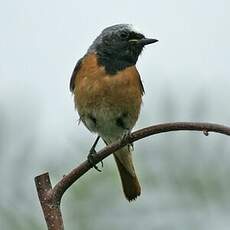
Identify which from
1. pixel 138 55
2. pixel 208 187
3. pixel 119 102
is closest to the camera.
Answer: pixel 208 187

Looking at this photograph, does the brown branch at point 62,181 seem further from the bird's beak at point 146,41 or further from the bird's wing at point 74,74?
the bird's wing at point 74,74

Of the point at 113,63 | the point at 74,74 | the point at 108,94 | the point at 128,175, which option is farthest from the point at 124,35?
the point at 128,175

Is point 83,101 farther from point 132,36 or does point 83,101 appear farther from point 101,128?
point 132,36

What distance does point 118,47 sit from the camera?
341cm

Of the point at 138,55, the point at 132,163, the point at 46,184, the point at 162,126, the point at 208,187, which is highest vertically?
the point at 138,55

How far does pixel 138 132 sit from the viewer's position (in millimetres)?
1369

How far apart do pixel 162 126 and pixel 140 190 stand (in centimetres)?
158

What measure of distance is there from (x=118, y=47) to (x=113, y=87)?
0.34 m

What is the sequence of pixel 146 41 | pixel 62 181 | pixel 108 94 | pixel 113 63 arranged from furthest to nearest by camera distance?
pixel 113 63 → pixel 146 41 → pixel 108 94 → pixel 62 181

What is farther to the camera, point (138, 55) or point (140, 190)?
point (138, 55)

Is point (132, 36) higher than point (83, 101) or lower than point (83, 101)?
higher

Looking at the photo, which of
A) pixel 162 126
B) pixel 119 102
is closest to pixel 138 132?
pixel 162 126

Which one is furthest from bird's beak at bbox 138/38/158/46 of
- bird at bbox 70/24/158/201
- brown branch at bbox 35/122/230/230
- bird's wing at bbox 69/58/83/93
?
brown branch at bbox 35/122/230/230

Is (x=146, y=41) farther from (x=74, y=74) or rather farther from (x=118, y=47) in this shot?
(x=74, y=74)
